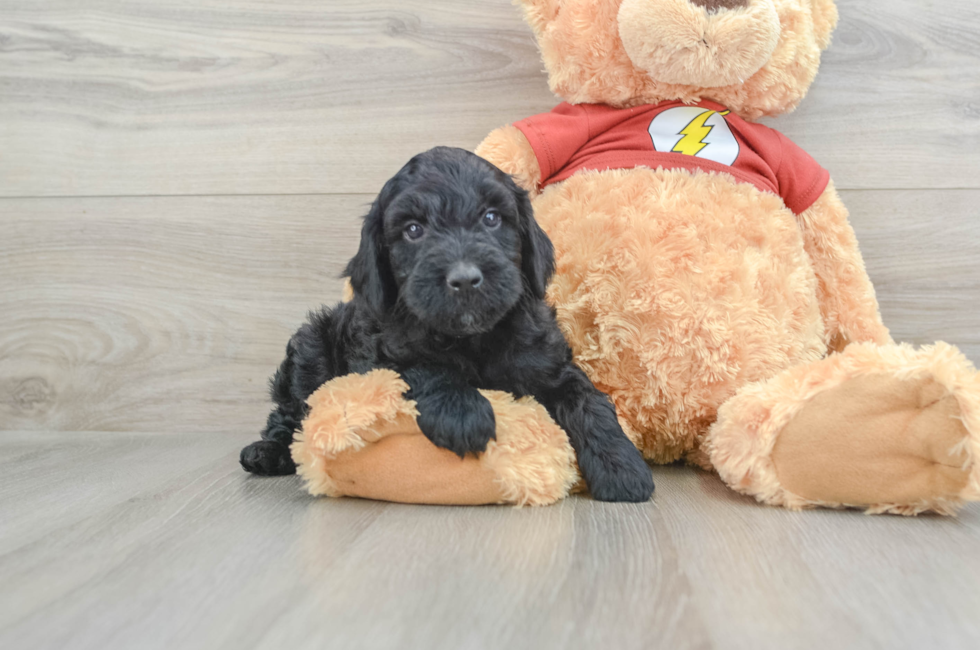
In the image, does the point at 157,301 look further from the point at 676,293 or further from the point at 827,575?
the point at 827,575

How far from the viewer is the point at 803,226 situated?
1.51 m

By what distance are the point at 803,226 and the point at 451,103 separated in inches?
35.7

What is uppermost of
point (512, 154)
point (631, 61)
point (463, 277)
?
point (631, 61)

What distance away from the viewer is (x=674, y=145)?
1.43m

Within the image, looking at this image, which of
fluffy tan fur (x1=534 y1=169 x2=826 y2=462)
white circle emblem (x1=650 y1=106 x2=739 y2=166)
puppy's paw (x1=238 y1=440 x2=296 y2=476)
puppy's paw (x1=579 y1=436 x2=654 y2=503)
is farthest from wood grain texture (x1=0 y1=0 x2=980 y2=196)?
puppy's paw (x1=579 y1=436 x2=654 y2=503)

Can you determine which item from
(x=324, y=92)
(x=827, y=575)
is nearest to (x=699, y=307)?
(x=827, y=575)

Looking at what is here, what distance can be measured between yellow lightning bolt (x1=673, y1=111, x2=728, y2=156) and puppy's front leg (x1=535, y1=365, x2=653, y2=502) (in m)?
0.53

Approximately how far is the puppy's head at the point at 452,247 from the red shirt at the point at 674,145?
0.27 meters

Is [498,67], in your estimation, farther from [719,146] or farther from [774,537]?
[774,537]

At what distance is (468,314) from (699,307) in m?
0.46

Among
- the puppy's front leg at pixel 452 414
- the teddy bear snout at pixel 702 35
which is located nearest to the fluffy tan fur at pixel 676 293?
the teddy bear snout at pixel 702 35

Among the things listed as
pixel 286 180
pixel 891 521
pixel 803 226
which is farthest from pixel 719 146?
pixel 286 180

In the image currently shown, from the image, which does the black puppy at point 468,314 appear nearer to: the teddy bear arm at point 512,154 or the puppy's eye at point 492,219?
the puppy's eye at point 492,219

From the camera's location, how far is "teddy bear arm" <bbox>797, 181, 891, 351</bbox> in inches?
57.6
